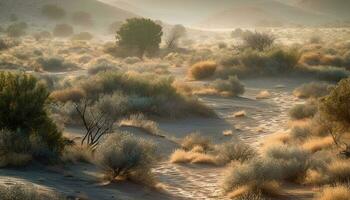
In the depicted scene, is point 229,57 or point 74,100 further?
point 229,57

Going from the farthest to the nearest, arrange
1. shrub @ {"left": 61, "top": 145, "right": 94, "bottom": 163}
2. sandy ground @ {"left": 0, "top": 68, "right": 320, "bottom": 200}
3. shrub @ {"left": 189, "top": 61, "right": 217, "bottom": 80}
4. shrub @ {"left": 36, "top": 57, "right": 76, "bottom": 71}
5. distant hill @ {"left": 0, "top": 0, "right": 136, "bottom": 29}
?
1. distant hill @ {"left": 0, "top": 0, "right": 136, "bottom": 29}
2. shrub @ {"left": 36, "top": 57, "right": 76, "bottom": 71}
3. shrub @ {"left": 189, "top": 61, "right": 217, "bottom": 80}
4. shrub @ {"left": 61, "top": 145, "right": 94, "bottom": 163}
5. sandy ground @ {"left": 0, "top": 68, "right": 320, "bottom": 200}

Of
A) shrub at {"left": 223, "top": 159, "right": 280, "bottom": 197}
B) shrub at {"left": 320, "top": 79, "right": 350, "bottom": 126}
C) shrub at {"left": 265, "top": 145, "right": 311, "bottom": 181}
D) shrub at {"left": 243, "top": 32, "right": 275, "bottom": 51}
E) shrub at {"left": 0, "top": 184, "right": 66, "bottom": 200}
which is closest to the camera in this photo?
shrub at {"left": 0, "top": 184, "right": 66, "bottom": 200}

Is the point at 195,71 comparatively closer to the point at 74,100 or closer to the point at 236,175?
the point at 74,100

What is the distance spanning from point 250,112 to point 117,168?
12.6 m

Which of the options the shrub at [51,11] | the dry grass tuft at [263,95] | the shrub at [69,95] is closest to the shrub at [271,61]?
the dry grass tuft at [263,95]

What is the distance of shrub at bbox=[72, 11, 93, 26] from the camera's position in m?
99.4

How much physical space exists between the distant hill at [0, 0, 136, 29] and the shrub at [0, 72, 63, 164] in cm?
7920

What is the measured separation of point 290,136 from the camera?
15867 millimetres

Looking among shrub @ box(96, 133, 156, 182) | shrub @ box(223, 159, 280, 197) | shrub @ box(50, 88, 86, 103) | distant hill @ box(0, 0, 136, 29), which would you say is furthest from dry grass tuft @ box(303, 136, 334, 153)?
distant hill @ box(0, 0, 136, 29)

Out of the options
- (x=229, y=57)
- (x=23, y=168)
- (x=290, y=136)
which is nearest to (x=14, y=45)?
(x=229, y=57)

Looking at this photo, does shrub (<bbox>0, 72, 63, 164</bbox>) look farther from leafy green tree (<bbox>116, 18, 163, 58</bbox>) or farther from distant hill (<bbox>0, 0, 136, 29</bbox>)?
distant hill (<bbox>0, 0, 136, 29</bbox>)

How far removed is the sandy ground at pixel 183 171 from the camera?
9.21 m

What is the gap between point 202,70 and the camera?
3231 cm

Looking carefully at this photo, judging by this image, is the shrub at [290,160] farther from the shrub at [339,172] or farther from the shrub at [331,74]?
the shrub at [331,74]
